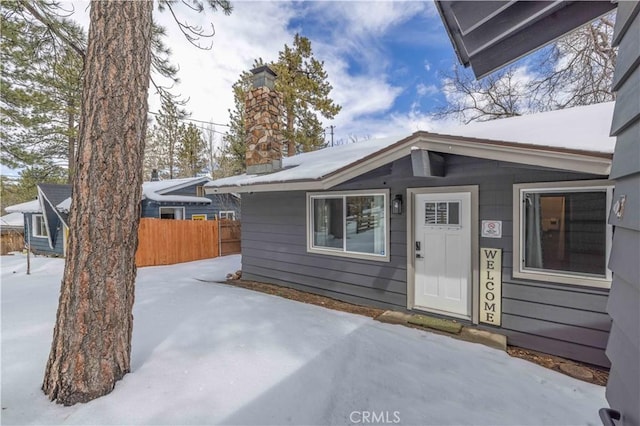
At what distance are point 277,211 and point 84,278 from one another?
162 inches

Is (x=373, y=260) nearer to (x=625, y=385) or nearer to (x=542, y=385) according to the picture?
(x=542, y=385)

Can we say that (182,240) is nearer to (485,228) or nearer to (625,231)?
(485,228)

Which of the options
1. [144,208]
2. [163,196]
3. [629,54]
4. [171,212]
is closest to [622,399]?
[629,54]

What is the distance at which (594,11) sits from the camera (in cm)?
168

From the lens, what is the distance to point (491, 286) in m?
3.71

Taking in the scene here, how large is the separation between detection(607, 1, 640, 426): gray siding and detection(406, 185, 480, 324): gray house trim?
2919mm

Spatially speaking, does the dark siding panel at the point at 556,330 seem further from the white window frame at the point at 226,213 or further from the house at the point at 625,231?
the white window frame at the point at 226,213

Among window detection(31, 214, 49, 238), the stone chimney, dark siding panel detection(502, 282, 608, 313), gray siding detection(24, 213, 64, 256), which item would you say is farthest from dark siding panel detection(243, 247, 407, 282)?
window detection(31, 214, 49, 238)

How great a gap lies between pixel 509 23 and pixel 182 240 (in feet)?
31.7

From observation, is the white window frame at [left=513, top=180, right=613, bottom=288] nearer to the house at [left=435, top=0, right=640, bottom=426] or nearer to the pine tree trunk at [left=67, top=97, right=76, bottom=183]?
the house at [left=435, top=0, right=640, bottom=426]

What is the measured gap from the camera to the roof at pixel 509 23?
168 cm

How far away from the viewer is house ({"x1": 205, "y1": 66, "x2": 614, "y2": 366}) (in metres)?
3.09

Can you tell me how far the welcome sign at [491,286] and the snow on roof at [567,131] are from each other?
1.33 metres

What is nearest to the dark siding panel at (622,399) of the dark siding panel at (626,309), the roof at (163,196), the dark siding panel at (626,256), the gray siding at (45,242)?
the dark siding panel at (626,309)
